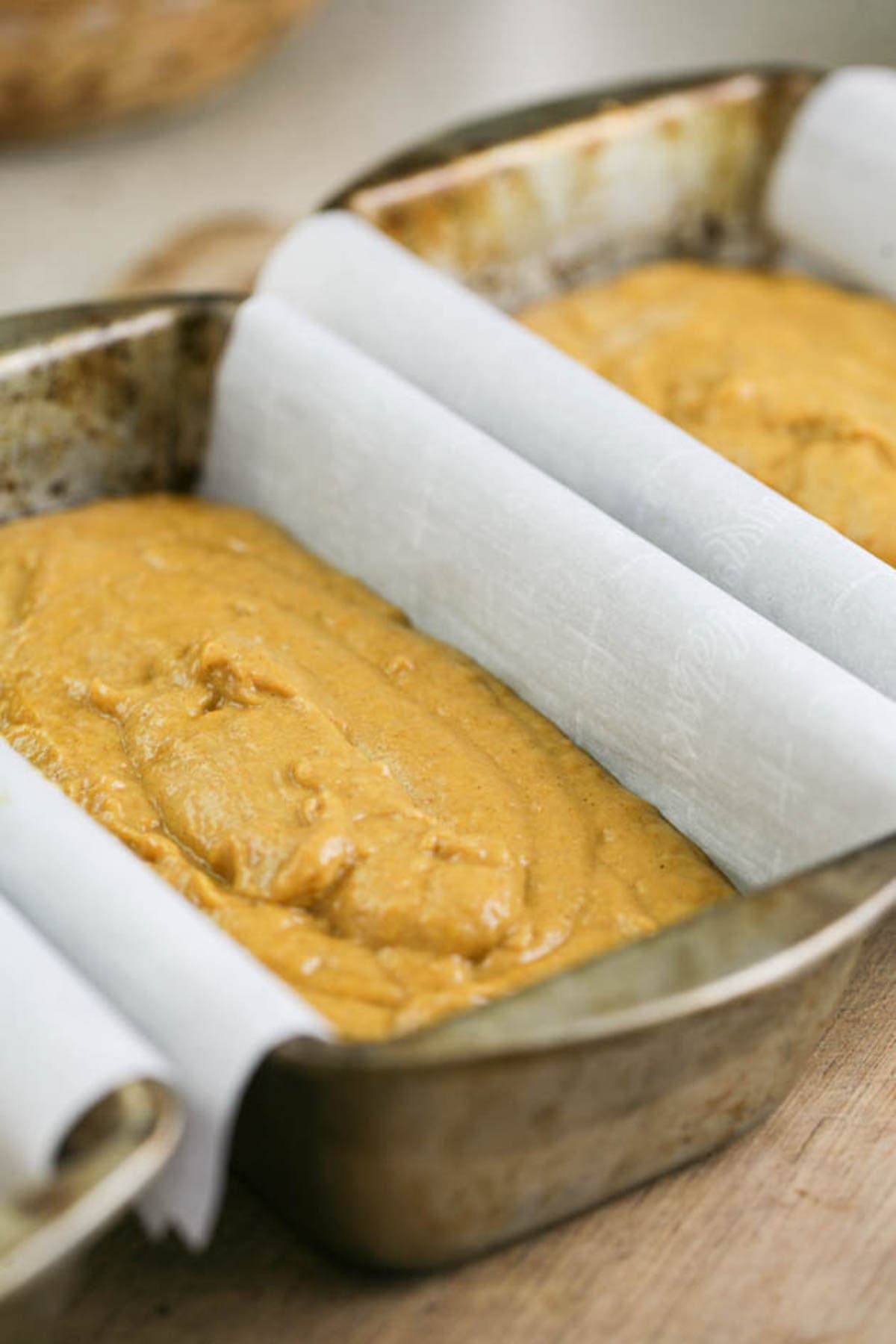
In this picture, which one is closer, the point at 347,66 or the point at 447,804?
the point at 447,804

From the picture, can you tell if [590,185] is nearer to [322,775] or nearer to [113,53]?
[113,53]

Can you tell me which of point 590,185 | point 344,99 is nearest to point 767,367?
point 590,185

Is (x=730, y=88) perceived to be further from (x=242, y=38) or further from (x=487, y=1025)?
(x=487, y=1025)

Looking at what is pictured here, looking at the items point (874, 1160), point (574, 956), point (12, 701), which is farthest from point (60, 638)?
point (874, 1160)

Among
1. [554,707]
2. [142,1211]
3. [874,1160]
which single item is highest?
[142,1211]

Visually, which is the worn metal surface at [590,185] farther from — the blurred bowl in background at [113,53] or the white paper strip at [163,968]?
the white paper strip at [163,968]
